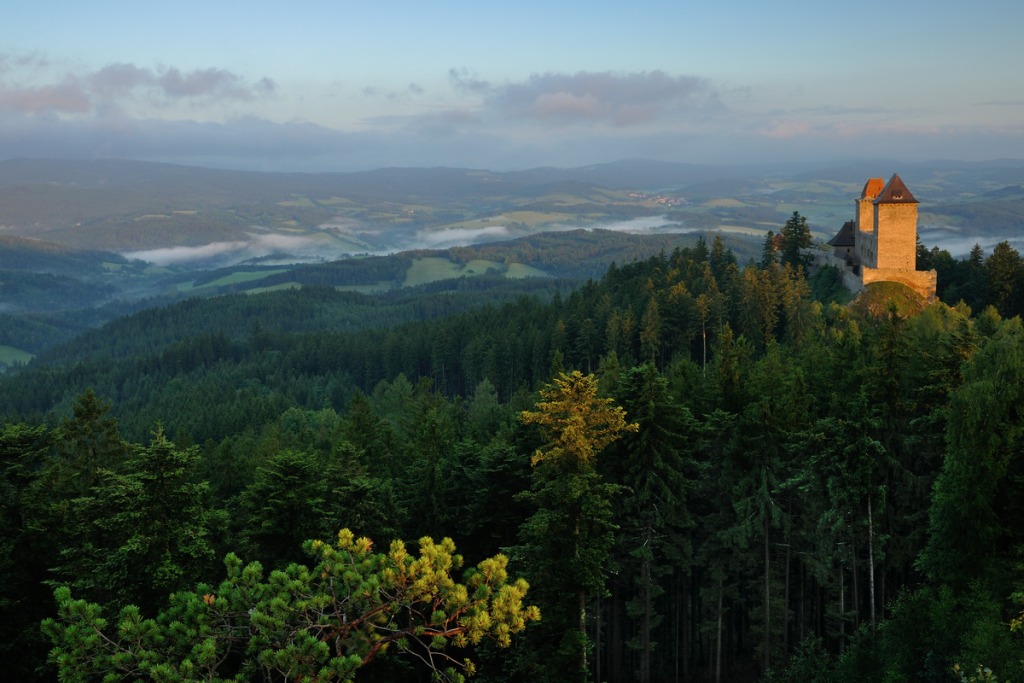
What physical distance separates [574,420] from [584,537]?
3.74 meters

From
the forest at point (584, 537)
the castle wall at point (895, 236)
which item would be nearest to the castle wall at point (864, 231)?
the castle wall at point (895, 236)

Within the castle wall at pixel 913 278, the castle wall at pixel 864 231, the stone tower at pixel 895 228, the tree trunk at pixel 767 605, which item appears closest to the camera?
the tree trunk at pixel 767 605

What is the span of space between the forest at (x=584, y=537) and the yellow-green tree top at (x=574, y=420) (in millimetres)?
123

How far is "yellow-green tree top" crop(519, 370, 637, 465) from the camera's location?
26453 mm

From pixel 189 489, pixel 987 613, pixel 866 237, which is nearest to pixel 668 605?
pixel 987 613

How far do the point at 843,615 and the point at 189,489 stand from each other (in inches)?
984

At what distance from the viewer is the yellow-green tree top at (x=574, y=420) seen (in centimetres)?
2645

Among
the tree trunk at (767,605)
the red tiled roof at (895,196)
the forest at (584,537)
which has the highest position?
the red tiled roof at (895,196)

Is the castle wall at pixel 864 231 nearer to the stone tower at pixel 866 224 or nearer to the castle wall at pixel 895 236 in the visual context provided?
the stone tower at pixel 866 224

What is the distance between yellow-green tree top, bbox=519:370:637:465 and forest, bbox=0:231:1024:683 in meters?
0.12

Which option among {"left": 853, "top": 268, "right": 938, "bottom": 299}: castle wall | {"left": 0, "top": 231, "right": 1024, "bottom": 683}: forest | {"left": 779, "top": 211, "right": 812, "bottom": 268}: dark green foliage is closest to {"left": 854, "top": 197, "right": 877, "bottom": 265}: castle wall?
{"left": 853, "top": 268, "right": 938, "bottom": 299}: castle wall

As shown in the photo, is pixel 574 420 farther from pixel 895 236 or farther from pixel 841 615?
pixel 895 236

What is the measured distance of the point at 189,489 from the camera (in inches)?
1034

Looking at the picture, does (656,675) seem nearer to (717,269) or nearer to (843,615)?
(843,615)
